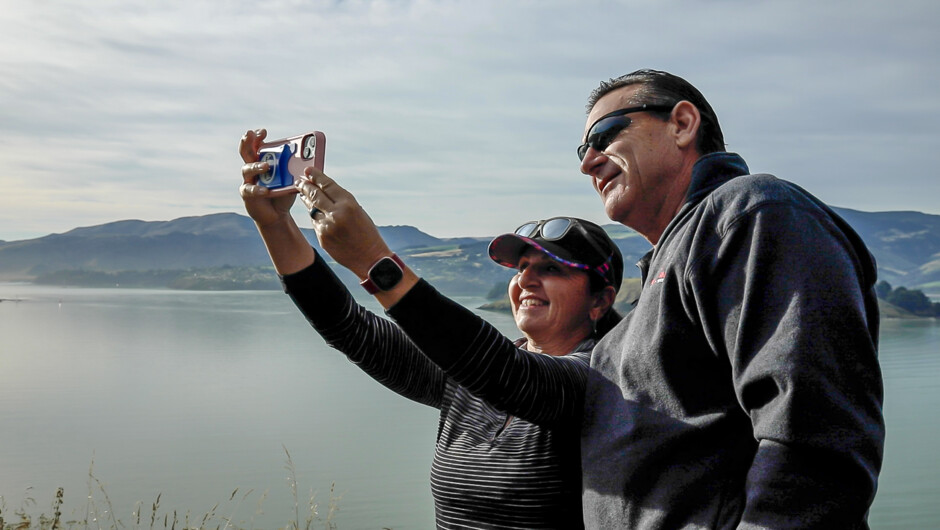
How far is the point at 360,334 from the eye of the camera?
9.32 ft

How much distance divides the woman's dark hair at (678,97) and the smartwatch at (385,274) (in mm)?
773

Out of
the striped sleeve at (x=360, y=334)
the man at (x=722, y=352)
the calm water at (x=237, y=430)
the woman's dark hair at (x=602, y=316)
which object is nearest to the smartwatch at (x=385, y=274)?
the man at (x=722, y=352)

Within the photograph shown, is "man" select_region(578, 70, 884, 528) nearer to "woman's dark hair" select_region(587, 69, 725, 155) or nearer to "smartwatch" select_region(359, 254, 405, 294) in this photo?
"woman's dark hair" select_region(587, 69, 725, 155)

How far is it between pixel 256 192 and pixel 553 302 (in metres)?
1.06

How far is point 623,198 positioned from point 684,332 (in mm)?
511

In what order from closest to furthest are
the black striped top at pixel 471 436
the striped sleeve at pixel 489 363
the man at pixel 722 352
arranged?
the man at pixel 722 352 → the striped sleeve at pixel 489 363 → the black striped top at pixel 471 436

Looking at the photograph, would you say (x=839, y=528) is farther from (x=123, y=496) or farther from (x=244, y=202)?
(x=123, y=496)

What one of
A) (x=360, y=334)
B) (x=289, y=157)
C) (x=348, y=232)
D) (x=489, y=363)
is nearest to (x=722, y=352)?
(x=489, y=363)

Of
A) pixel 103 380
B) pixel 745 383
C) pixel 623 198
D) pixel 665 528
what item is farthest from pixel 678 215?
pixel 103 380

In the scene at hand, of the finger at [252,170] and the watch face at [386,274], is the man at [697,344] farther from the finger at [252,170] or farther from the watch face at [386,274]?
the finger at [252,170]

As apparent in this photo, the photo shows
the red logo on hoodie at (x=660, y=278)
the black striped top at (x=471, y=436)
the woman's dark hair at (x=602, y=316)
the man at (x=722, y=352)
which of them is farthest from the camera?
the woman's dark hair at (x=602, y=316)

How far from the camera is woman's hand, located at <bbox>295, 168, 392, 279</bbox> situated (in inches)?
76.7

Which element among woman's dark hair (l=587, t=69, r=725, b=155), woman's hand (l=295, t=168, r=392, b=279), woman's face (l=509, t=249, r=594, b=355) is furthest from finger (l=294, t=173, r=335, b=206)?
woman's face (l=509, t=249, r=594, b=355)

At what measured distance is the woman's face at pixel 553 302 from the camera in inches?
111
